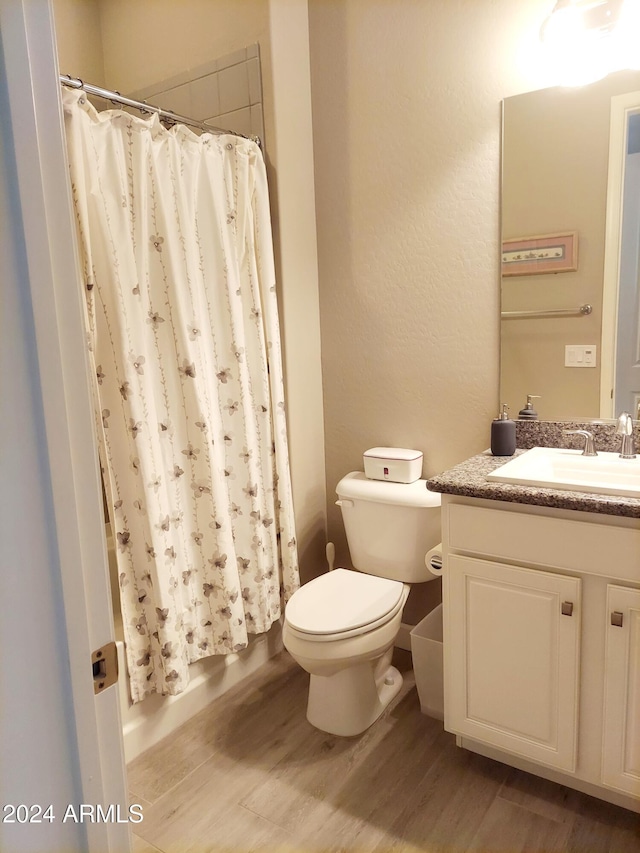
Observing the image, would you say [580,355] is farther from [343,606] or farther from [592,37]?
[343,606]

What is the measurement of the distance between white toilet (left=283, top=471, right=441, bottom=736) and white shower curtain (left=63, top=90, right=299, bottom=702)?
10.8 inches

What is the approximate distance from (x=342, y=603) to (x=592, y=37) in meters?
1.82

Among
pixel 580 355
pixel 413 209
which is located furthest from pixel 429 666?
pixel 413 209

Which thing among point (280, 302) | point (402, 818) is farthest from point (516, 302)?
point (402, 818)

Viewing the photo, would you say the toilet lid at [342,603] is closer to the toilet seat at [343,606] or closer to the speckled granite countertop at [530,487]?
the toilet seat at [343,606]

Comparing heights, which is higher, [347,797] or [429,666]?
[429,666]

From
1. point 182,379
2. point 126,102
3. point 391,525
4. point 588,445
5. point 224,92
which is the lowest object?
point 391,525

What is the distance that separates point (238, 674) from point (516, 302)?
1.69 metres

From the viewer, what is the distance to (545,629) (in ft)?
5.07

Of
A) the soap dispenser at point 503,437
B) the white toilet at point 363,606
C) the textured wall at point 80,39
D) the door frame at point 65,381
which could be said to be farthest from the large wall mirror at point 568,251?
the textured wall at point 80,39

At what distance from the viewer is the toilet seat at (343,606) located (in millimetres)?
1817

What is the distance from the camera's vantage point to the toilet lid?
183 centimetres

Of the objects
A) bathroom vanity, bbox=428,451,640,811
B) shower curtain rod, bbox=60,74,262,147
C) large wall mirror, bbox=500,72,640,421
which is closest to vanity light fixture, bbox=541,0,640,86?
large wall mirror, bbox=500,72,640,421

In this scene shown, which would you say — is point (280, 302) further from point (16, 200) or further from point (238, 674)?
point (16, 200)
